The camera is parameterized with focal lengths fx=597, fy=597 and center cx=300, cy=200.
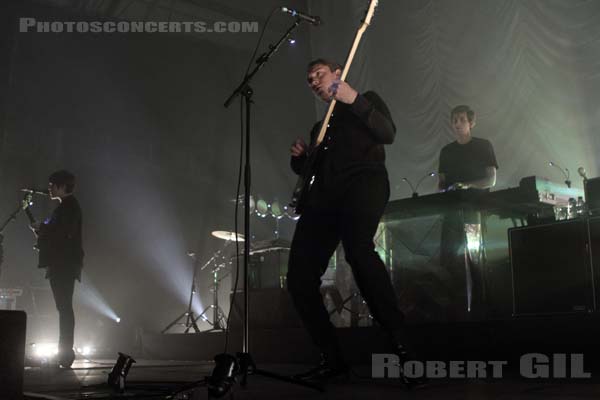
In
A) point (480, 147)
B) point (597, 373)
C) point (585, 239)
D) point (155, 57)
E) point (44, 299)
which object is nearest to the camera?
point (597, 373)

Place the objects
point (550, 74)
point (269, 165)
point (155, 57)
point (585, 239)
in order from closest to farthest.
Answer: point (585, 239), point (550, 74), point (155, 57), point (269, 165)

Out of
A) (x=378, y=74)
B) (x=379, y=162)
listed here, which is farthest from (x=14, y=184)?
(x=379, y=162)

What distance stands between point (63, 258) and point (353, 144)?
3.33 meters

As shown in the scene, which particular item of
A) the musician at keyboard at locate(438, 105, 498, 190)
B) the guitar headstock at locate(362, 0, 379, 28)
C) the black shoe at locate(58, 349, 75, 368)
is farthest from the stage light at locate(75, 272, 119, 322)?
the guitar headstock at locate(362, 0, 379, 28)

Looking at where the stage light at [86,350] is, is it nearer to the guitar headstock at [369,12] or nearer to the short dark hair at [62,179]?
the short dark hair at [62,179]

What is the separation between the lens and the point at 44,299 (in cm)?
866

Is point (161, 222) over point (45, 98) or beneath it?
beneath

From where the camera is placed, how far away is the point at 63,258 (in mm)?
5188

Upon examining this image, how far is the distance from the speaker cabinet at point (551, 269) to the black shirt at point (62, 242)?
3.67 meters

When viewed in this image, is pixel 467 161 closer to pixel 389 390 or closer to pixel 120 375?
pixel 389 390

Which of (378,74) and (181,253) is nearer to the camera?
(378,74)

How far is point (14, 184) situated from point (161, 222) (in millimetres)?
2317

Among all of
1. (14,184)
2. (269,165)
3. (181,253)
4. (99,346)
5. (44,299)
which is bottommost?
(99,346)

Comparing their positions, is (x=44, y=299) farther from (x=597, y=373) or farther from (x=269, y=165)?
(x=597, y=373)
